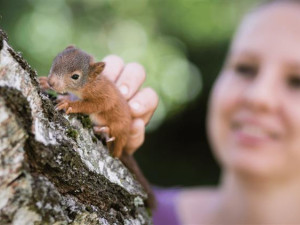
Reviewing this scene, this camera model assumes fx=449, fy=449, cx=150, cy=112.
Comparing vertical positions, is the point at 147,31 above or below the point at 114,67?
below

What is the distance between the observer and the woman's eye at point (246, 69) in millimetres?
3816

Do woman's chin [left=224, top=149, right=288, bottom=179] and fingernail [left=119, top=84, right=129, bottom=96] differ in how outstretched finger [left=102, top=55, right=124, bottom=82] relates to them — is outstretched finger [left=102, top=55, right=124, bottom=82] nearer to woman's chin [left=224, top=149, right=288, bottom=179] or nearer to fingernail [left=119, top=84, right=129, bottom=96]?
fingernail [left=119, top=84, right=129, bottom=96]

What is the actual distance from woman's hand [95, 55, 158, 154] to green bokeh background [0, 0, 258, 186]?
6685 millimetres

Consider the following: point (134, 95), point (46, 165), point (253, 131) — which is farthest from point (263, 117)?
point (46, 165)

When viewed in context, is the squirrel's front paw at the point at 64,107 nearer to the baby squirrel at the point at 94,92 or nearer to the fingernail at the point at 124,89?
the baby squirrel at the point at 94,92

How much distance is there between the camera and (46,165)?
1.38 m

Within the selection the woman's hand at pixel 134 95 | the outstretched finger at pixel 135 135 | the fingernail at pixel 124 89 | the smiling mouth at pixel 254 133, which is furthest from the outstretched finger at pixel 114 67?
the smiling mouth at pixel 254 133

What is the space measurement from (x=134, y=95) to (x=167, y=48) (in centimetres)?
786

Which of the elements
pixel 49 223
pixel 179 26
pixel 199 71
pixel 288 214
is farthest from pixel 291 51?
pixel 179 26

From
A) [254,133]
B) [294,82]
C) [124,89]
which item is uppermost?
[124,89]

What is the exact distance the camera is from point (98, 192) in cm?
158

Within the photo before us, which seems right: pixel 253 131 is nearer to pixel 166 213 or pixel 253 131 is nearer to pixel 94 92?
pixel 166 213

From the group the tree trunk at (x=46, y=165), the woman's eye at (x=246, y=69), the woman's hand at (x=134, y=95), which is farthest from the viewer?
the woman's eye at (x=246, y=69)

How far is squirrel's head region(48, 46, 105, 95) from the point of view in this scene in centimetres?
185
